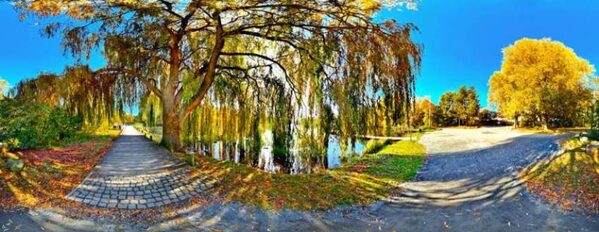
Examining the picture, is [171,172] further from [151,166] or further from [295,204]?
[295,204]

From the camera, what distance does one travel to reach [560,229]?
5707mm

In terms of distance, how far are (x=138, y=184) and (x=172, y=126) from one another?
566cm

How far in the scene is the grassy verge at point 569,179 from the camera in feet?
23.6

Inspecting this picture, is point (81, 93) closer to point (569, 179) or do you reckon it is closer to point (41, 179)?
point (41, 179)

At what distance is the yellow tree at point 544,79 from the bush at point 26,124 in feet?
101

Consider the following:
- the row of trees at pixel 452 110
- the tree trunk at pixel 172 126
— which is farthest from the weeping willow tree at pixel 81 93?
the row of trees at pixel 452 110

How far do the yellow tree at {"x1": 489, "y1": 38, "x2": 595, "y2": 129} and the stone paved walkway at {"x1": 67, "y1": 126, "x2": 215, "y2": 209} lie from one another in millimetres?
28709

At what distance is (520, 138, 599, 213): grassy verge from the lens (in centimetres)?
721

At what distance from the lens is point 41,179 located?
274 inches


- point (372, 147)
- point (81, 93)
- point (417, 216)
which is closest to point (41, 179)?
point (81, 93)

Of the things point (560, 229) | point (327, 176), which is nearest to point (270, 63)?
point (327, 176)

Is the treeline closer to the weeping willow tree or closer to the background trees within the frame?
the background trees

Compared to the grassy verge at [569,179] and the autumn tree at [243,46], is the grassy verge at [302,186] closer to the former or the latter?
the autumn tree at [243,46]

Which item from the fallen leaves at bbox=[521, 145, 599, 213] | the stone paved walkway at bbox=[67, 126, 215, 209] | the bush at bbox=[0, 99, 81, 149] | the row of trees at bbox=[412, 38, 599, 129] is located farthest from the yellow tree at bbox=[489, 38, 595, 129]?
the bush at bbox=[0, 99, 81, 149]
